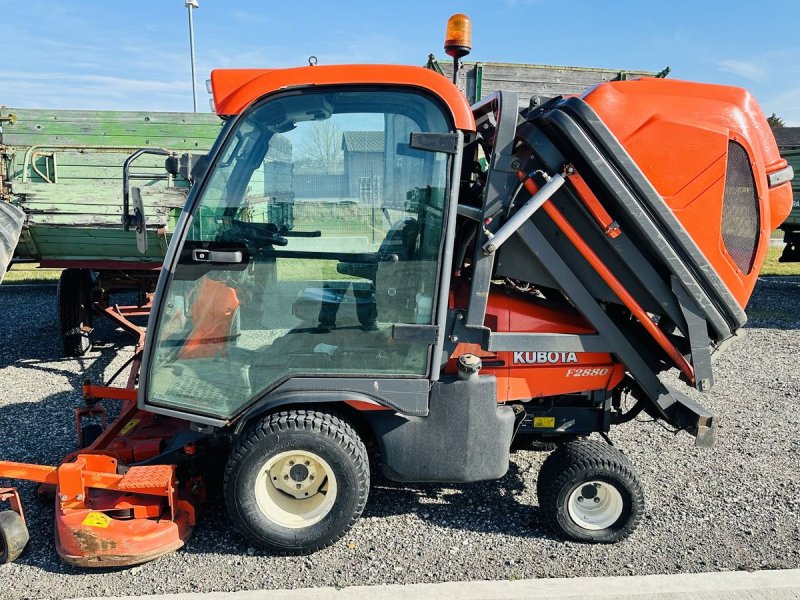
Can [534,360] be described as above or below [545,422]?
above

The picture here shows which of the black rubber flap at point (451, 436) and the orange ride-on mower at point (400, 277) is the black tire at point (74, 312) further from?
the black rubber flap at point (451, 436)

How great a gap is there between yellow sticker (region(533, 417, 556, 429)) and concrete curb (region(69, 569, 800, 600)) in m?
0.82

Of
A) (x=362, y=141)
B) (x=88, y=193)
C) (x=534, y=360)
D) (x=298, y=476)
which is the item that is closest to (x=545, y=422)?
(x=534, y=360)

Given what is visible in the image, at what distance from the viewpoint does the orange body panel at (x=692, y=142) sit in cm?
265

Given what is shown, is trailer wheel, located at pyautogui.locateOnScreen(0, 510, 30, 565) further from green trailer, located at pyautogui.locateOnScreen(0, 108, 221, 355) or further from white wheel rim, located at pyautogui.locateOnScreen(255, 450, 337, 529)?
green trailer, located at pyautogui.locateOnScreen(0, 108, 221, 355)

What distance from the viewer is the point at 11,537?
2727 millimetres

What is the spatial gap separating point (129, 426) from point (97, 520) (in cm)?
81

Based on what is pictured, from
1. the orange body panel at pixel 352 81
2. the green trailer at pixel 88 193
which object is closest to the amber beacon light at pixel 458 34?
the orange body panel at pixel 352 81

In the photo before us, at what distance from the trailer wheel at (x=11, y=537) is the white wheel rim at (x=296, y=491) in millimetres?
1123

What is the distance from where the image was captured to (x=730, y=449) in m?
4.12

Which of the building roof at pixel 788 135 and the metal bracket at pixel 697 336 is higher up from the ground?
the building roof at pixel 788 135

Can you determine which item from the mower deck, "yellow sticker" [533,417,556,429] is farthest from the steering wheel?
"yellow sticker" [533,417,556,429]

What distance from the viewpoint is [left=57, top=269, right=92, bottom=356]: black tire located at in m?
6.16

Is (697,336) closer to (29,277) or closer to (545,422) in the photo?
(545,422)
